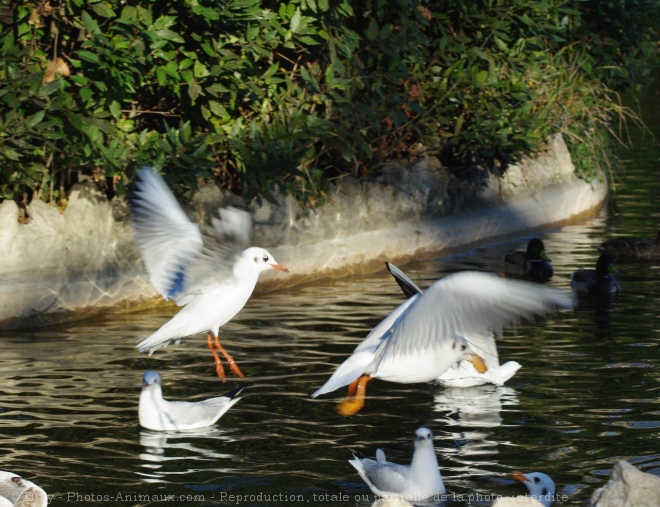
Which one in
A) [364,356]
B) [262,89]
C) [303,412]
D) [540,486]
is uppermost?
[262,89]

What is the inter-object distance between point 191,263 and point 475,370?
86.0 inches

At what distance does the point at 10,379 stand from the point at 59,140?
2.73 metres

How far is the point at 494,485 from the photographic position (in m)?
7.15

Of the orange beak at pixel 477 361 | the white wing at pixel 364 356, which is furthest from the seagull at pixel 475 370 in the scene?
the white wing at pixel 364 356

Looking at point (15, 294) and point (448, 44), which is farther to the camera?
point (448, 44)

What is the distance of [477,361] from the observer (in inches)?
330

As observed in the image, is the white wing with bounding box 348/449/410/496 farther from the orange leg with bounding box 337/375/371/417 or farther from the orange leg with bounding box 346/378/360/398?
the orange leg with bounding box 346/378/360/398

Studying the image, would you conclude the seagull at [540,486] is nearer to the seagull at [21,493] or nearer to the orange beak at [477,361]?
the orange beak at [477,361]

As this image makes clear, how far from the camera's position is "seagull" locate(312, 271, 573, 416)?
269 inches

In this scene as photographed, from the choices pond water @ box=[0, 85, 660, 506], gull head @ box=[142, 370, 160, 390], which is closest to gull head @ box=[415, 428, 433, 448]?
pond water @ box=[0, 85, 660, 506]

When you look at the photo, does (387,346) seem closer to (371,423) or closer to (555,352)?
(371,423)

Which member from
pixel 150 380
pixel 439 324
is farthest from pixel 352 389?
pixel 439 324

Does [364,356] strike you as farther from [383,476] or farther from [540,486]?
[540,486]

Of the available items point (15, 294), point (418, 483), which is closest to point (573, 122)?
point (15, 294)
